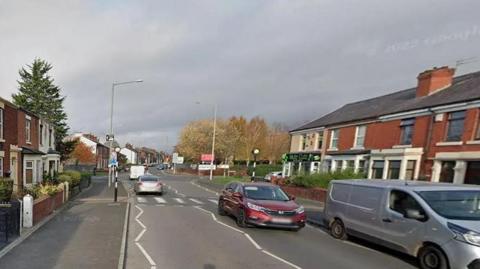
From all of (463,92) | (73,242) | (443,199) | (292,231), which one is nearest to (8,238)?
(73,242)

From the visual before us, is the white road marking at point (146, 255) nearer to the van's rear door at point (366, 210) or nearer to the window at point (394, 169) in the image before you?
the van's rear door at point (366, 210)

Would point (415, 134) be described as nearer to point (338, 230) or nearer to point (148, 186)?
point (338, 230)

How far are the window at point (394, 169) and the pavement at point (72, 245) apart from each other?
16.5 metres

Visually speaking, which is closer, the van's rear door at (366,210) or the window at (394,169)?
the van's rear door at (366,210)

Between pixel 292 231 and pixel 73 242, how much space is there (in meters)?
6.48

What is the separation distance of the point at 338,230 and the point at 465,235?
15.1ft

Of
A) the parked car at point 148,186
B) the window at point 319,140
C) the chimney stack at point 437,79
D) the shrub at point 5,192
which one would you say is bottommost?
the parked car at point 148,186

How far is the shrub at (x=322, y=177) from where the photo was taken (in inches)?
895

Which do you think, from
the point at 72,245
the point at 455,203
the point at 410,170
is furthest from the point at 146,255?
the point at 410,170

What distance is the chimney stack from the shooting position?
2348 cm

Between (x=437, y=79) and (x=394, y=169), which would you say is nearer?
(x=394, y=169)

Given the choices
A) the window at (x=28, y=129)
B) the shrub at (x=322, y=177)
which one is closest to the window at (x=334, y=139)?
the shrub at (x=322, y=177)

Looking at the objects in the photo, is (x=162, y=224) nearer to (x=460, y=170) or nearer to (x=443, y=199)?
(x=443, y=199)

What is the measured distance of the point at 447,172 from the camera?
64.1ft
